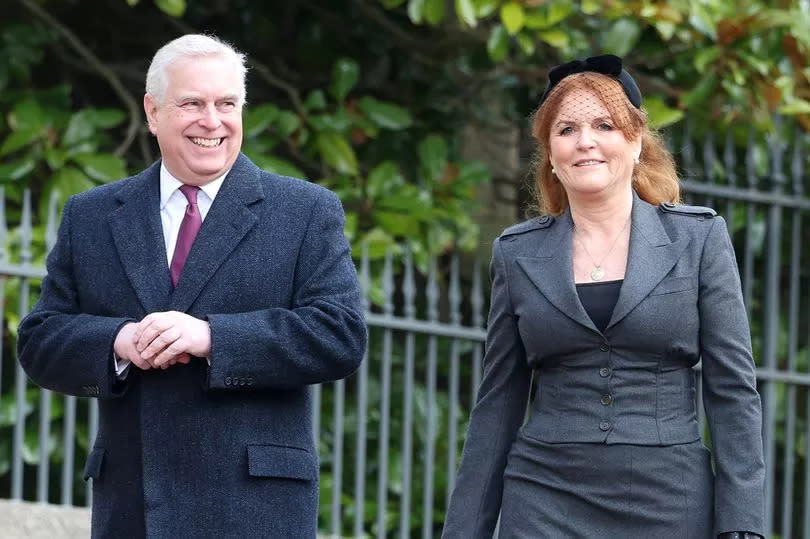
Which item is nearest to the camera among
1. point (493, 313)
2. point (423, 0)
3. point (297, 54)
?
point (493, 313)

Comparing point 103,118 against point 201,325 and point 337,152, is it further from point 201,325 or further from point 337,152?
point 201,325

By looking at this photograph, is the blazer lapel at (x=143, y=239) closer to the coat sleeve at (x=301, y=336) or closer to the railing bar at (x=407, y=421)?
the coat sleeve at (x=301, y=336)

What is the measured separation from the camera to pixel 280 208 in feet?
13.1

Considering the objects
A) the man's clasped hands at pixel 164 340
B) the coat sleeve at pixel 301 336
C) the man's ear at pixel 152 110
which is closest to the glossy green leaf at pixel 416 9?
the man's ear at pixel 152 110

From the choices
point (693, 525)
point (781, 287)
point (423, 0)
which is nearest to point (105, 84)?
point (423, 0)

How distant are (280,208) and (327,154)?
2.74 meters

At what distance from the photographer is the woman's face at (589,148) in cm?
392

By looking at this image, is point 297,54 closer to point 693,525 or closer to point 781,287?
point 781,287

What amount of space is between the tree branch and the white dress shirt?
9.54 feet

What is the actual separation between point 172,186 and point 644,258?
1.03 meters

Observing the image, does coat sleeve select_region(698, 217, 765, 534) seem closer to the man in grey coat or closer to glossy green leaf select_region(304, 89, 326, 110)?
the man in grey coat

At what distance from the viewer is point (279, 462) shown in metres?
3.85

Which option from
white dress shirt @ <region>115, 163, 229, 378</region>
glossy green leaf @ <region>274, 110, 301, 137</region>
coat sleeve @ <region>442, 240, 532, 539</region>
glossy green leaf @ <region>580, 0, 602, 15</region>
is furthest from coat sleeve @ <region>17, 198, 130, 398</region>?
glossy green leaf @ <region>580, 0, 602, 15</region>

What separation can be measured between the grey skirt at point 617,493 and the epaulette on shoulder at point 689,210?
0.50 meters
